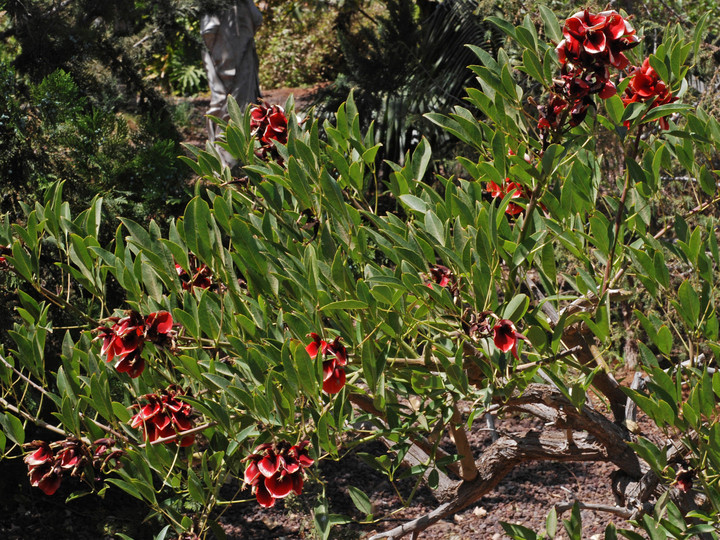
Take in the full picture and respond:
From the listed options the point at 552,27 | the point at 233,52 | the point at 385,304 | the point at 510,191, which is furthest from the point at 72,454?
the point at 233,52

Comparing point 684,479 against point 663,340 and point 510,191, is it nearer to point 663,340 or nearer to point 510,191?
point 663,340

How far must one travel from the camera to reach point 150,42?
4.73m

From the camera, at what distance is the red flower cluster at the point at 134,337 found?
42.4 inches

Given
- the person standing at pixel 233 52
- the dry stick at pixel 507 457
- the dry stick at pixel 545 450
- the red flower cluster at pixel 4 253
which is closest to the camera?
the red flower cluster at pixel 4 253

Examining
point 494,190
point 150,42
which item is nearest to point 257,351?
point 494,190

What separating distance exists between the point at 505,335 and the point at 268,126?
2.43ft

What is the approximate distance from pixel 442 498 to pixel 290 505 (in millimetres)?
1530

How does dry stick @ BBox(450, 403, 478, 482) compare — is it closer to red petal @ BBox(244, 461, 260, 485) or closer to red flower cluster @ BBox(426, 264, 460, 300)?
red flower cluster @ BBox(426, 264, 460, 300)

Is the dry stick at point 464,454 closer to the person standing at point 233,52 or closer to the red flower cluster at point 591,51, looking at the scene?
the red flower cluster at point 591,51

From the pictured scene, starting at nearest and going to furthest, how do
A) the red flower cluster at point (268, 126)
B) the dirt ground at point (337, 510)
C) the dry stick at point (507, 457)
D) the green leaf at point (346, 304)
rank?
the green leaf at point (346, 304)
the red flower cluster at point (268, 126)
the dry stick at point (507, 457)
the dirt ground at point (337, 510)

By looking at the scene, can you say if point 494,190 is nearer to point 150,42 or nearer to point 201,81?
point 150,42

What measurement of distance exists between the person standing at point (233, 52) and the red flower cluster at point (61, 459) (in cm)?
412

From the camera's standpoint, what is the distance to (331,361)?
1.05 metres

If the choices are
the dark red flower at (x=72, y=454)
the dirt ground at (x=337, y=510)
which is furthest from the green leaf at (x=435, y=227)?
the dirt ground at (x=337, y=510)
